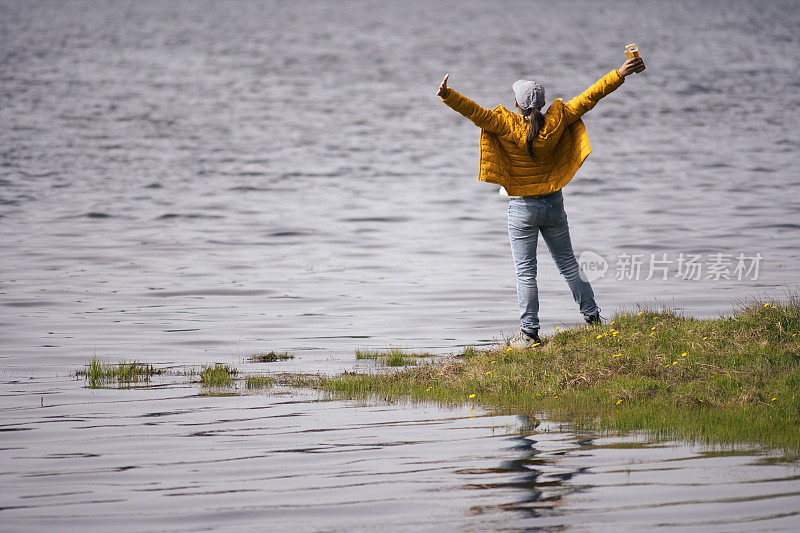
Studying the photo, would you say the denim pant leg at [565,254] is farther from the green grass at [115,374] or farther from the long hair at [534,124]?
the green grass at [115,374]

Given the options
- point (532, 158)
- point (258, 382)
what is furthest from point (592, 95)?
point (258, 382)

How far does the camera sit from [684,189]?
102 ft

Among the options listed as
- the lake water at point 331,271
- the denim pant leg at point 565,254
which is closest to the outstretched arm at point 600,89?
the denim pant leg at point 565,254

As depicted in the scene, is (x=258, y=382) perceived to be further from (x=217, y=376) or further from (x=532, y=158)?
(x=532, y=158)

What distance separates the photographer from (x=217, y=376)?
10188 mm

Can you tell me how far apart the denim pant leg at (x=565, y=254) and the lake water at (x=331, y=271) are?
61.7 inches

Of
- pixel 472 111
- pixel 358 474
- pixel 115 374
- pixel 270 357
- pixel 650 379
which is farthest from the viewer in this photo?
pixel 270 357

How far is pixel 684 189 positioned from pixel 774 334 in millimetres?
22387

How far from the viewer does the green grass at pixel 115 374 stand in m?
10.2

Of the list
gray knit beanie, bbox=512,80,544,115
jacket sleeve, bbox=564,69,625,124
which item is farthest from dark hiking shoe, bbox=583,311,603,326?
gray knit beanie, bbox=512,80,544,115

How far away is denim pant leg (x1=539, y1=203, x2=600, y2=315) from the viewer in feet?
33.7

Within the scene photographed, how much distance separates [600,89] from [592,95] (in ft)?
0.35

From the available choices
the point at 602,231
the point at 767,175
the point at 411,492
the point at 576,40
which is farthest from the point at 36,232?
the point at 576,40

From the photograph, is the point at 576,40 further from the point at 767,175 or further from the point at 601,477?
the point at 601,477
